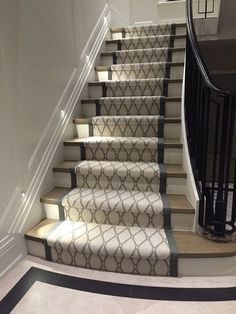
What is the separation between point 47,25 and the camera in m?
2.20

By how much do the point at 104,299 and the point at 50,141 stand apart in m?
1.32

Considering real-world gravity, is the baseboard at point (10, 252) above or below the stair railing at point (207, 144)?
below

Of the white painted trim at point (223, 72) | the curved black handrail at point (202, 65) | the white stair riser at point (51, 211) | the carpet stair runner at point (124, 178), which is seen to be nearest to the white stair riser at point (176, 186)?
the carpet stair runner at point (124, 178)

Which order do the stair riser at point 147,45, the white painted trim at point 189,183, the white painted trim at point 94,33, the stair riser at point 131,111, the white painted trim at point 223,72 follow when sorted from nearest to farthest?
the white painted trim at point 189,183
the stair riser at point 131,111
the white painted trim at point 94,33
the stair riser at point 147,45
the white painted trim at point 223,72

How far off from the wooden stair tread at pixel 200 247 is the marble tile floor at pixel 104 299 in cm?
17

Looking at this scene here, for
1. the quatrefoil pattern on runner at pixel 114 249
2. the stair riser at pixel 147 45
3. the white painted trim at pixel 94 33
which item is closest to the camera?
the quatrefoil pattern on runner at pixel 114 249

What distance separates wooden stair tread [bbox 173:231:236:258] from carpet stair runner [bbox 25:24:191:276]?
56 mm

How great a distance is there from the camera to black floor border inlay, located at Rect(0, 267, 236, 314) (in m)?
1.47

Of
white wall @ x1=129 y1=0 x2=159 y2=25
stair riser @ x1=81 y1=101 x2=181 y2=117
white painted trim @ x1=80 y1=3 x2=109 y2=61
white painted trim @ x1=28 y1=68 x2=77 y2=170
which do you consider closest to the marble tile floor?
white painted trim @ x1=28 y1=68 x2=77 y2=170

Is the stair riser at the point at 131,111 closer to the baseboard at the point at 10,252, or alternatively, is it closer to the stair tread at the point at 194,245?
the stair tread at the point at 194,245

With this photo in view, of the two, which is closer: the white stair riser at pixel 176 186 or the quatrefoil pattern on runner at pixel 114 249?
the quatrefoil pattern on runner at pixel 114 249

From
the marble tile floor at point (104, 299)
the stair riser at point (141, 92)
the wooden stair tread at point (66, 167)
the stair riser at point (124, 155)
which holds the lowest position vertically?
the marble tile floor at point (104, 299)

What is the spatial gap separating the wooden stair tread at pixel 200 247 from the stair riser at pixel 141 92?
5.21ft

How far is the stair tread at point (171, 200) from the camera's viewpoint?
1.82 metres
